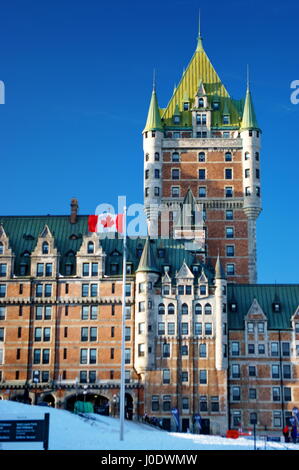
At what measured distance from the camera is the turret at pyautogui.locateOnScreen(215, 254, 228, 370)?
94.9 meters

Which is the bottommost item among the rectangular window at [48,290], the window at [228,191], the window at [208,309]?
the window at [208,309]

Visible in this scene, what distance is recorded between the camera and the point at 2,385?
94500 mm

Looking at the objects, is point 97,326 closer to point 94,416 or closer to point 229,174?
point 94,416

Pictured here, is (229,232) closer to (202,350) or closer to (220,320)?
(220,320)

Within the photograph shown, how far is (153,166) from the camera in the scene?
11950 centimetres

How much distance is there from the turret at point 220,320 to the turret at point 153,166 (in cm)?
2309

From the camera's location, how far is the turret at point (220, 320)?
9494cm

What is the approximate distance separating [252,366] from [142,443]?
136 feet

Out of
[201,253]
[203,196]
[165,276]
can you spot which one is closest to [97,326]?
[165,276]

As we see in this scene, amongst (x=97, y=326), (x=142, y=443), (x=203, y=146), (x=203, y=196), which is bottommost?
(x=142, y=443)

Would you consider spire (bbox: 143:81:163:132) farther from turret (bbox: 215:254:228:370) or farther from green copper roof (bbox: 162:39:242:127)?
turret (bbox: 215:254:228:370)

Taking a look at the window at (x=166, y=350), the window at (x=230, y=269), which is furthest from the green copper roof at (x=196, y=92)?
the window at (x=166, y=350)

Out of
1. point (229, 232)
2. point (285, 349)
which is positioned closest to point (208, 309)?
point (285, 349)

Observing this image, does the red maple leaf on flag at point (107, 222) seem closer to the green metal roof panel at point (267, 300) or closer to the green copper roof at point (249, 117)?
the green metal roof panel at point (267, 300)
